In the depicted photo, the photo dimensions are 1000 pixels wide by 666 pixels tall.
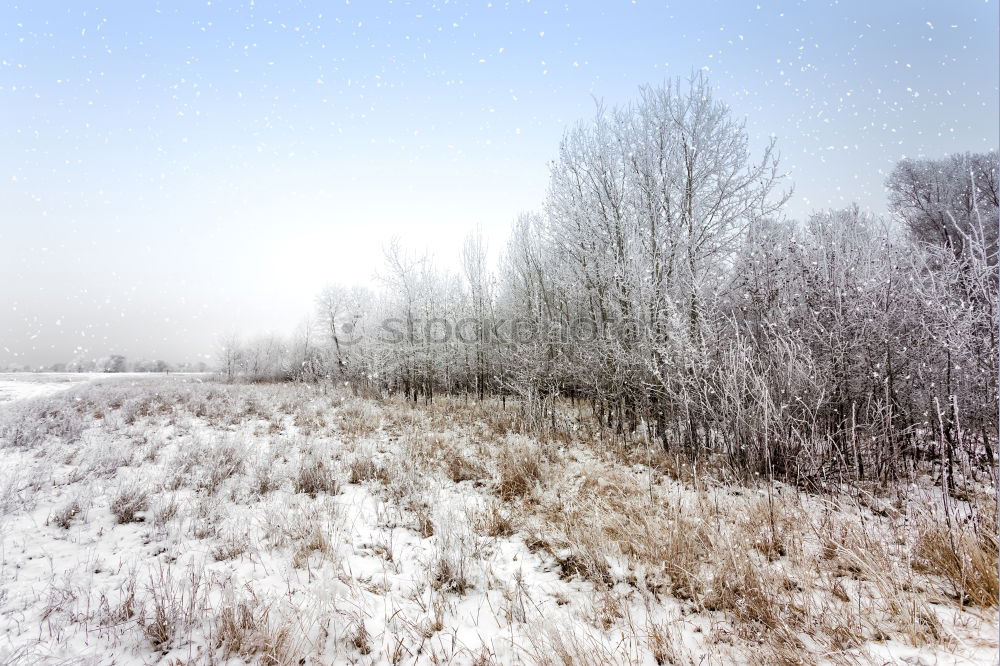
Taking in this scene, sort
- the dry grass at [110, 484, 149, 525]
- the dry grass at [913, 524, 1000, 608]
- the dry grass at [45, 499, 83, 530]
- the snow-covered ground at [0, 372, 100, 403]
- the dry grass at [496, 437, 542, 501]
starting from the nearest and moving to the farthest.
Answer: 1. the dry grass at [913, 524, 1000, 608]
2. the dry grass at [45, 499, 83, 530]
3. the dry grass at [110, 484, 149, 525]
4. the dry grass at [496, 437, 542, 501]
5. the snow-covered ground at [0, 372, 100, 403]

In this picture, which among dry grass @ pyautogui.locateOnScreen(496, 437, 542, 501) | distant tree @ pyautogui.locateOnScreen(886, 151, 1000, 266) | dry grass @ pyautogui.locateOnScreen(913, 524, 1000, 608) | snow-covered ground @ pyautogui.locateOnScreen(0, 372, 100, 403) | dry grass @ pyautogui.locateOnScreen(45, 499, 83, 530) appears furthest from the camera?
snow-covered ground @ pyautogui.locateOnScreen(0, 372, 100, 403)

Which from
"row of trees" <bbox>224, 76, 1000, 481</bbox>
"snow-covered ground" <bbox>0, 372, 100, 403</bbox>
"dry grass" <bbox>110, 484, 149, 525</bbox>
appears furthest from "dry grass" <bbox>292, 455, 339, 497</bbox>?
"snow-covered ground" <bbox>0, 372, 100, 403</bbox>

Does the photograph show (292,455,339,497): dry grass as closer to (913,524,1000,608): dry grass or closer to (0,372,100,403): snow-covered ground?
(913,524,1000,608): dry grass

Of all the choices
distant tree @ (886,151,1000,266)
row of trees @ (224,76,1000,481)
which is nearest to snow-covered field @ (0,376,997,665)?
row of trees @ (224,76,1000,481)

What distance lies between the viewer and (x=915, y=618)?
2.02 meters

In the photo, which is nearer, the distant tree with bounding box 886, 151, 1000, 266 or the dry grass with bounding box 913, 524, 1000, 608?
the dry grass with bounding box 913, 524, 1000, 608

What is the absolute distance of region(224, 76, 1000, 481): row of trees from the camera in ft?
14.4

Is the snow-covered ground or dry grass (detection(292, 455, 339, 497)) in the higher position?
the snow-covered ground

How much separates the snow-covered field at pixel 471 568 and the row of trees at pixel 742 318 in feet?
3.15

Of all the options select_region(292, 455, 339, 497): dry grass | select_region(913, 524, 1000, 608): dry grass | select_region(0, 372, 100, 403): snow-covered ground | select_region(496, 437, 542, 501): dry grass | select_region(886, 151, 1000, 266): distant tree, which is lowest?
select_region(496, 437, 542, 501): dry grass

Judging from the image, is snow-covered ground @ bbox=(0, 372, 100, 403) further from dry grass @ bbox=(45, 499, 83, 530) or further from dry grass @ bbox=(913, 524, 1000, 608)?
Result: dry grass @ bbox=(913, 524, 1000, 608)

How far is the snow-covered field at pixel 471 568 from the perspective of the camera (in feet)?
7.20

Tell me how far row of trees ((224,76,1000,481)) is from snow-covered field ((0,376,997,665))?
37.8 inches

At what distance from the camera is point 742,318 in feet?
22.6
